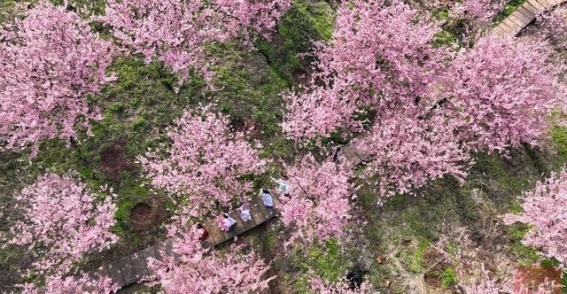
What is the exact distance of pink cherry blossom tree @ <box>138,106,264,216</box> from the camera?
17.6m

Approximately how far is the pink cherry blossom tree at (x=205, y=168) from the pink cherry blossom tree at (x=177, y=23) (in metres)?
3.01

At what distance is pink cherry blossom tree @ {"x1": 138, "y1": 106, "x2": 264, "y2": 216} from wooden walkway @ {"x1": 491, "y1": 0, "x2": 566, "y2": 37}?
18389 mm

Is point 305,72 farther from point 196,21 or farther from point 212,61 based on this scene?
point 196,21

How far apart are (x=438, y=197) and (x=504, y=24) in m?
13.8

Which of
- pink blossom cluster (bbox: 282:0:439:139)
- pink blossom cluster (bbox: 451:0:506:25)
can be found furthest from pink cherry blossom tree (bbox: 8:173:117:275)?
pink blossom cluster (bbox: 451:0:506:25)

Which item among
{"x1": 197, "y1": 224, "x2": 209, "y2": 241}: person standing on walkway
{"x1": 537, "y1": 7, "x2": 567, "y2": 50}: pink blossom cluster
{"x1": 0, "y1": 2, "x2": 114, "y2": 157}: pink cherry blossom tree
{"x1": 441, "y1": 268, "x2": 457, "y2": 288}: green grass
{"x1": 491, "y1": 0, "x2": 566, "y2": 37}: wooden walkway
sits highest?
{"x1": 0, "y1": 2, "x2": 114, "y2": 157}: pink cherry blossom tree

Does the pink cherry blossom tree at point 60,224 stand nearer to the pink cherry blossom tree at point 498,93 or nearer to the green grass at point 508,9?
the pink cherry blossom tree at point 498,93

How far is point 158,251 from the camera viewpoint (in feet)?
60.5

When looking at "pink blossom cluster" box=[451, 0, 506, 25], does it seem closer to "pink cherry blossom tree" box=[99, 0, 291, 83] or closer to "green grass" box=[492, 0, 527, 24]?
"green grass" box=[492, 0, 527, 24]

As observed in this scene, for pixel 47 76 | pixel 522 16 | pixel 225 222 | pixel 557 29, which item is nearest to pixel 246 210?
pixel 225 222

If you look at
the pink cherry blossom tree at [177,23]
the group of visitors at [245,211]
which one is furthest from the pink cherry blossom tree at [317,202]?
the pink cherry blossom tree at [177,23]

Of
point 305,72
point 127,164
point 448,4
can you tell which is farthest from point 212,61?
point 448,4

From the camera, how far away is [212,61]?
22.7 metres

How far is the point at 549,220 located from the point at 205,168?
540 inches
